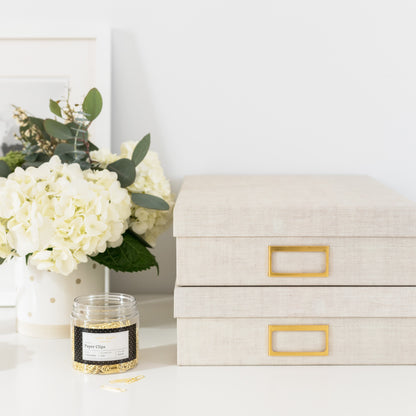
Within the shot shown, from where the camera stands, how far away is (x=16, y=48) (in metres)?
1.14

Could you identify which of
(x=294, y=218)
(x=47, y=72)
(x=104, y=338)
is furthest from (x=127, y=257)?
(x=47, y=72)

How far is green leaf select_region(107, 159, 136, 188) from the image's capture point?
934mm

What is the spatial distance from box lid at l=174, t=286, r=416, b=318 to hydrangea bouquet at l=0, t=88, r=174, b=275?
0.48 ft

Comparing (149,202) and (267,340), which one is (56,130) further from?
(267,340)

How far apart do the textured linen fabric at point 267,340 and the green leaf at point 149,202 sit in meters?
0.18

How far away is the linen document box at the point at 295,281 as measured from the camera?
820 millimetres

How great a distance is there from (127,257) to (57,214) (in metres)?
0.14

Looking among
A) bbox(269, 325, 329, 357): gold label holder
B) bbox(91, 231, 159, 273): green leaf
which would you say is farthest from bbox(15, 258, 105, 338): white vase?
bbox(269, 325, 329, 357): gold label holder

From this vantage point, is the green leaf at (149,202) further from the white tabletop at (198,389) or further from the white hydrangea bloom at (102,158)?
the white tabletop at (198,389)

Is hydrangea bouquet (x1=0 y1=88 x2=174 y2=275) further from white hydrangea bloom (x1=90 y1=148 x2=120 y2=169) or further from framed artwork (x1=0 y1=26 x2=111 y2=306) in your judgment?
framed artwork (x1=0 y1=26 x2=111 y2=306)

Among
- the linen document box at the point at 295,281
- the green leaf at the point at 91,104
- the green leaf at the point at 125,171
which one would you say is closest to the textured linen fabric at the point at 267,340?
the linen document box at the point at 295,281

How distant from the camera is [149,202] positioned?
3.10 feet

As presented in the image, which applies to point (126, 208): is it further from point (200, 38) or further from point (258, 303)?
point (200, 38)

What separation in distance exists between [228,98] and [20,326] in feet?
1.74
